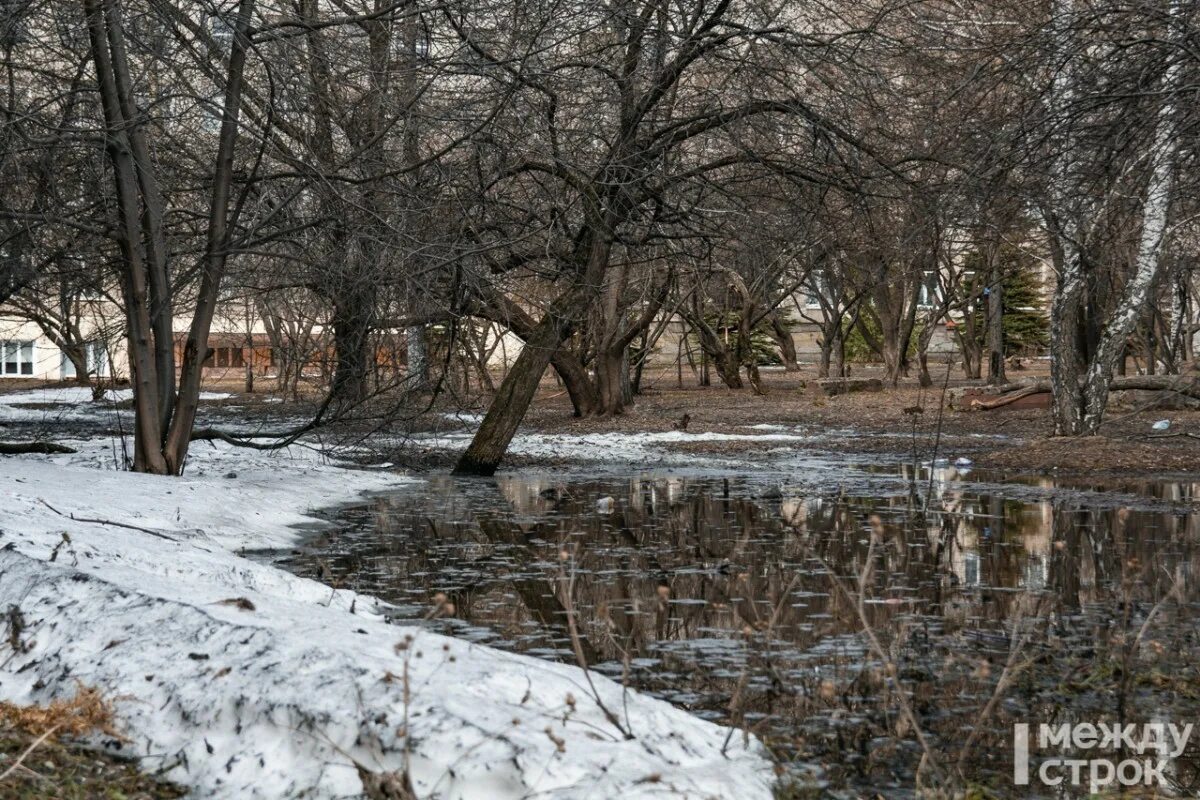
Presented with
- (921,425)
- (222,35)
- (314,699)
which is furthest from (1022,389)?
(314,699)

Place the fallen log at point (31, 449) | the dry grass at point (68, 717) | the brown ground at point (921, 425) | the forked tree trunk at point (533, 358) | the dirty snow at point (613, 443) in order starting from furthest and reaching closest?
the dirty snow at point (613, 443) < the brown ground at point (921, 425) < the fallen log at point (31, 449) < the forked tree trunk at point (533, 358) < the dry grass at point (68, 717)

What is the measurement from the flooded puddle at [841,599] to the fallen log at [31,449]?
4.74m

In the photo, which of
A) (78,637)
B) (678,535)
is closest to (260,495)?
(678,535)

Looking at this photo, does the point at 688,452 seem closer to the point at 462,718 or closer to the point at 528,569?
the point at 528,569

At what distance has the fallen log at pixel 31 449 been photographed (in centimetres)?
1597

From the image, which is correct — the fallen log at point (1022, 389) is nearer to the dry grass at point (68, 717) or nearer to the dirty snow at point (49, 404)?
the dirty snow at point (49, 404)

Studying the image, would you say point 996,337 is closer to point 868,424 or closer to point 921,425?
point 868,424

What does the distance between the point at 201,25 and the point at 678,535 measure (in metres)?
5.57

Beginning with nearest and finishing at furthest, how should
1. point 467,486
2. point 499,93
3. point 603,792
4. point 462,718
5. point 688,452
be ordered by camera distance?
point 603,792 < point 462,718 < point 499,93 < point 467,486 < point 688,452

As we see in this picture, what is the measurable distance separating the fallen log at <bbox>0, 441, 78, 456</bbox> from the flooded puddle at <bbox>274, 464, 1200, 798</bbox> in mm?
4737

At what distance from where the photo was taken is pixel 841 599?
320 inches

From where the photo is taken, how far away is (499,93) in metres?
12.5

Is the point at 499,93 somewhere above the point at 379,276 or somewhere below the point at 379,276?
above

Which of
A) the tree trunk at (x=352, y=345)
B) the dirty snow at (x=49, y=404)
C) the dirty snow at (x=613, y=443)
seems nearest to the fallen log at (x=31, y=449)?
the tree trunk at (x=352, y=345)
